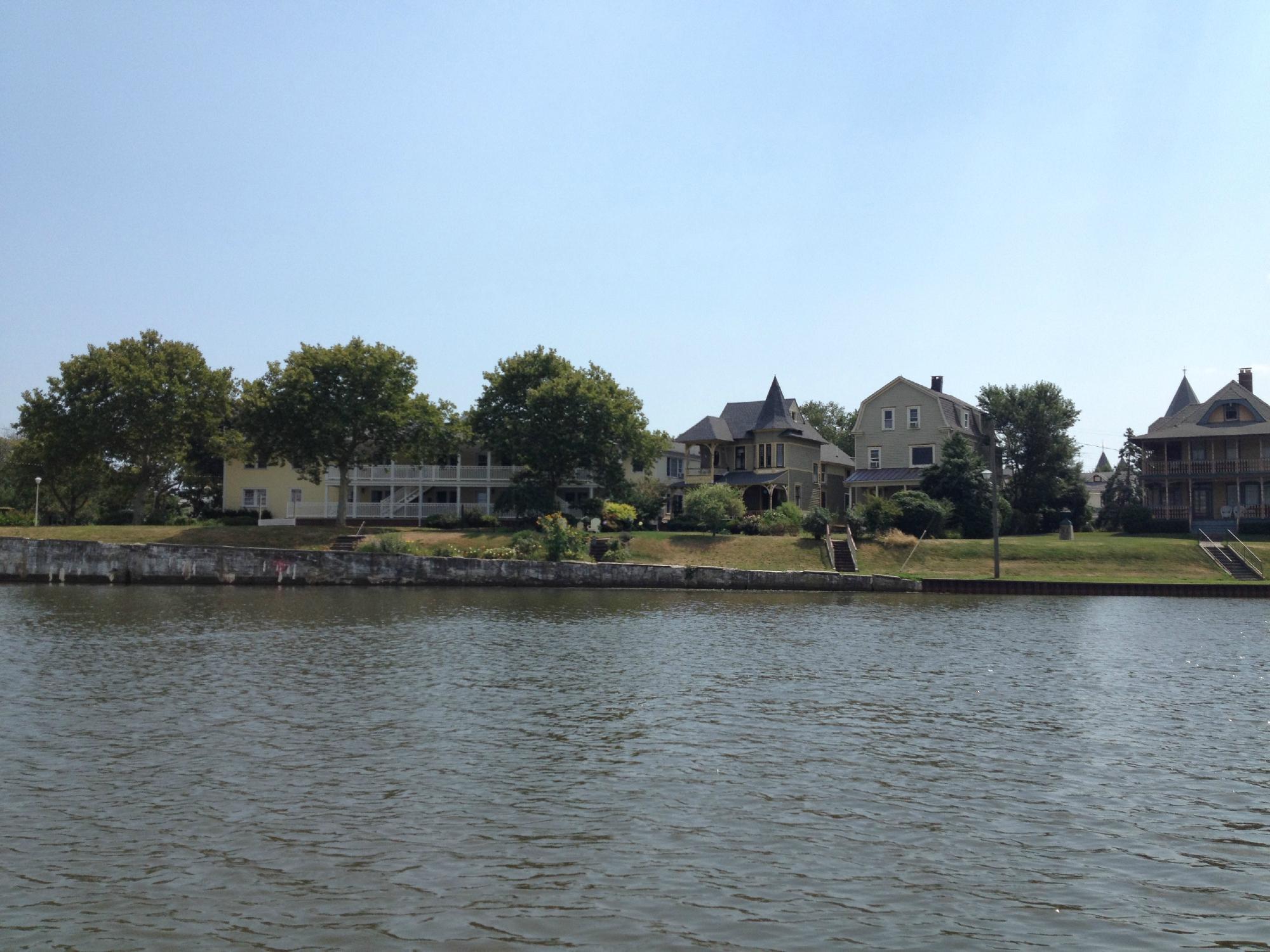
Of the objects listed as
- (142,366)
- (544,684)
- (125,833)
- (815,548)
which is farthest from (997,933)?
(142,366)

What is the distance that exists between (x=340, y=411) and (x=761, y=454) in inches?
1208

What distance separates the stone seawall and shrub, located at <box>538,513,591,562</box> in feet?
4.08

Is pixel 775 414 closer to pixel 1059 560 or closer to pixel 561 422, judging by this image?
pixel 561 422

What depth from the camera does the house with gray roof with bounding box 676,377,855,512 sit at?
73750mm

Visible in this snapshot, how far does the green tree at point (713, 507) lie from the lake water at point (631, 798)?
32.1 m

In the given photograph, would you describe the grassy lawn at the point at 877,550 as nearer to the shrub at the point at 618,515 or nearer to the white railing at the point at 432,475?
the shrub at the point at 618,515

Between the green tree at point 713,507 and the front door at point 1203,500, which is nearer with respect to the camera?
the green tree at point 713,507

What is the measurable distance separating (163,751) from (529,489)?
51.0 m

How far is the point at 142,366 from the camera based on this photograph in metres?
65.5

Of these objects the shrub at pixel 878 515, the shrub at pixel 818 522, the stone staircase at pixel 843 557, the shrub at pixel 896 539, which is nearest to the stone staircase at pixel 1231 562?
the shrub at pixel 896 539

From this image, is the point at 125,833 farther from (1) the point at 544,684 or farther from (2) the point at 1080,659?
(2) the point at 1080,659

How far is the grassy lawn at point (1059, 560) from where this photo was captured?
51.2 m

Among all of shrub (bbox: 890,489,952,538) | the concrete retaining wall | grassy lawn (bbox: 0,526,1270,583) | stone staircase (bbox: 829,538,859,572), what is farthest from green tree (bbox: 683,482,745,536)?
the concrete retaining wall

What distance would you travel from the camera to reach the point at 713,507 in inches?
2336
